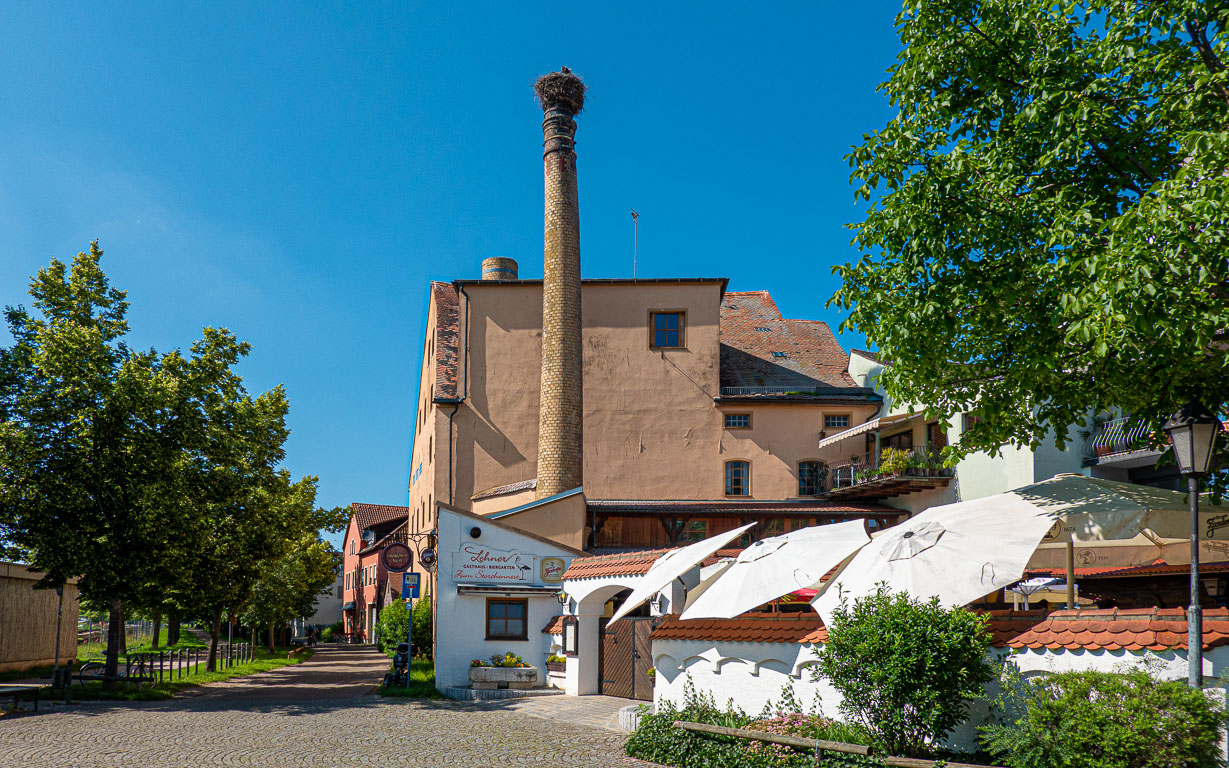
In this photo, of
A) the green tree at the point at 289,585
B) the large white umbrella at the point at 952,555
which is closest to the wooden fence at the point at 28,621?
the green tree at the point at 289,585

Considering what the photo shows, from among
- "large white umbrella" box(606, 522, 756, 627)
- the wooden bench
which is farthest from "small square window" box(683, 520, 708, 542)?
the wooden bench

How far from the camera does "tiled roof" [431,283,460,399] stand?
36844 mm

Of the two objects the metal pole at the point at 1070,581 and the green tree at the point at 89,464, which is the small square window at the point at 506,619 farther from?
the metal pole at the point at 1070,581

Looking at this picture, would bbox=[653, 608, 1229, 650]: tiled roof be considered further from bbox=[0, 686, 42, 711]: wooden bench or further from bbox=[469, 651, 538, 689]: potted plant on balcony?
bbox=[0, 686, 42, 711]: wooden bench

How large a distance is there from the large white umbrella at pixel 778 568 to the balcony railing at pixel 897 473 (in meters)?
17.8

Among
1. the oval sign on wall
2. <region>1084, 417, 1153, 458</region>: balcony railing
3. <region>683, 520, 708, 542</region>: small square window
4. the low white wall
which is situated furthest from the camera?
<region>683, 520, 708, 542</region>: small square window

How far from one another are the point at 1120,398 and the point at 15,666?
99.1 feet

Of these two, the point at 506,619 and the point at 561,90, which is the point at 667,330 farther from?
the point at 506,619

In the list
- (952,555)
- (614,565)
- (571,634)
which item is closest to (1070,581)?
(952,555)

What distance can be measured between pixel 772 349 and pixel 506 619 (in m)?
21.0

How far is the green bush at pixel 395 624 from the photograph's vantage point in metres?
30.1

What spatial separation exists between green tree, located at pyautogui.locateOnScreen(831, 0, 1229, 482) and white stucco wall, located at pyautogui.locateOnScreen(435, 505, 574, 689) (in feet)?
42.7

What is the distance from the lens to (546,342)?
111 feet

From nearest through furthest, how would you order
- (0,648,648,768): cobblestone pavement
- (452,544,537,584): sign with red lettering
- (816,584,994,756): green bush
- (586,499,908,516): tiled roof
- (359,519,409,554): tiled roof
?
1. (816,584,994,756): green bush
2. (0,648,648,768): cobblestone pavement
3. (452,544,537,584): sign with red lettering
4. (586,499,908,516): tiled roof
5. (359,519,409,554): tiled roof
